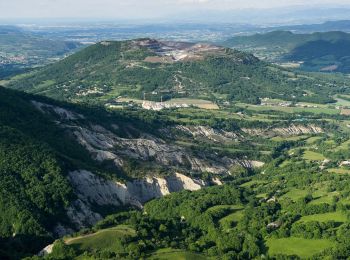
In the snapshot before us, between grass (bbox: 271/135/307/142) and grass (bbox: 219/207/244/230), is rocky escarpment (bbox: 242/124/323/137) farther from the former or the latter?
grass (bbox: 219/207/244/230)

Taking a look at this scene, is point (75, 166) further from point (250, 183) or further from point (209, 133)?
point (209, 133)

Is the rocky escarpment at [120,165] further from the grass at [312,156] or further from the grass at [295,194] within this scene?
the grass at [295,194]

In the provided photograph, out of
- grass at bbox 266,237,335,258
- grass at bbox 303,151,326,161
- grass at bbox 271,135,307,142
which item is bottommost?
grass at bbox 271,135,307,142

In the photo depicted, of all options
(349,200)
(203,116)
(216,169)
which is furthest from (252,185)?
(203,116)

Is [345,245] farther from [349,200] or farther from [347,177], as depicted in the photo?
[347,177]

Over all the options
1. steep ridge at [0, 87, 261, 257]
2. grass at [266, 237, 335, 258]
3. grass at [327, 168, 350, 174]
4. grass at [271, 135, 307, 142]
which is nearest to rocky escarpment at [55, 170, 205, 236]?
steep ridge at [0, 87, 261, 257]

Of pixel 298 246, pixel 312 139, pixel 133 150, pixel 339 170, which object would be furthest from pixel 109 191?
pixel 312 139
